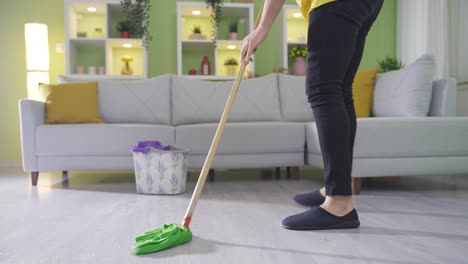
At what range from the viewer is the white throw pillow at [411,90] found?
8.27 ft

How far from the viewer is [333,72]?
1.30 meters

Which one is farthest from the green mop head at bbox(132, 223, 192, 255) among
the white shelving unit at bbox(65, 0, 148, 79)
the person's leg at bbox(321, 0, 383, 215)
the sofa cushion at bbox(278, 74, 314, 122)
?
the white shelving unit at bbox(65, 0, 148, 79)

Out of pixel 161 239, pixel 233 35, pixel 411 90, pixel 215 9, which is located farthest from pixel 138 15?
pixel 161 239

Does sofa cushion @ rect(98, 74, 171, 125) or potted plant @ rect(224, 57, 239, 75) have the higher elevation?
potted plant @ rect(224, 57, 239, 75)

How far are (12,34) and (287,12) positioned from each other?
2.84 m

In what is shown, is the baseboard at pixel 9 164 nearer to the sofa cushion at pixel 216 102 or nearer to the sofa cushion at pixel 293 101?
the sofa cushion at pixel 216 102

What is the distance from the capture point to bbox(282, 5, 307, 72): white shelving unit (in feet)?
14.0

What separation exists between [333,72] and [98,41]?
3.38 metres

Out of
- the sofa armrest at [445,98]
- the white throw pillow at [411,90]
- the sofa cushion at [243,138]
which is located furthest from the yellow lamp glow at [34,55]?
the sofa armrest at [445,98]

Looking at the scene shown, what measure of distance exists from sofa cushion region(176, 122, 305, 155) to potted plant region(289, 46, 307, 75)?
180 cm

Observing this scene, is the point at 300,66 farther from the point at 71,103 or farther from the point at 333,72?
the point at 333,72

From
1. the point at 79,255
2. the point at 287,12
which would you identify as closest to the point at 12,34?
the point at 287,12

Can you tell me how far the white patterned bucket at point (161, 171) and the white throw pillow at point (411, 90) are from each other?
1399mm

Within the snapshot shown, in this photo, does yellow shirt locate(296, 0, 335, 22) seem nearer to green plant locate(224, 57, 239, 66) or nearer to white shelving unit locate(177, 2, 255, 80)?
white shelving unit locate(177, 2, 255, 80)
